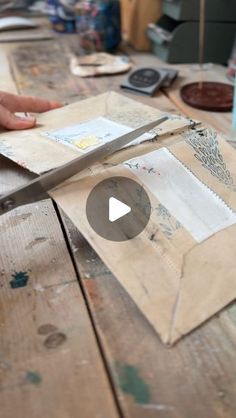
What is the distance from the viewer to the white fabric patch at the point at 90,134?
0.55 meters

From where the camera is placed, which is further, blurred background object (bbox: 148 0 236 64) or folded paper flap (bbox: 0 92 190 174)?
blurred background object (bbox: 148 0 236 64)

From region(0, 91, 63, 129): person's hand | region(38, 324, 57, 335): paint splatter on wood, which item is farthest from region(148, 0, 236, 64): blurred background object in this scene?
region(38, 324, 57, 335): paint splatter on wood

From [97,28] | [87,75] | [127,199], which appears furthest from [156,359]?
[97,28]

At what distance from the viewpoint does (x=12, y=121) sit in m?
0.61

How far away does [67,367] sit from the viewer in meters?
0.34

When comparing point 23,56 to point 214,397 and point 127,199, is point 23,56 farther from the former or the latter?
point 214,397

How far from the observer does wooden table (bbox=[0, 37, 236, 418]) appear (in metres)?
0.31

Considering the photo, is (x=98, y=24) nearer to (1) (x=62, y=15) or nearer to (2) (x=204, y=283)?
(1) (x=62, y=15)

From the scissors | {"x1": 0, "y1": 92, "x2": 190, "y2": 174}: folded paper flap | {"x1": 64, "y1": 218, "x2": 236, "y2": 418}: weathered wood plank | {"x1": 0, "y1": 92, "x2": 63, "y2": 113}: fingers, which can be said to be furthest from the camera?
{"x1": 0, "y1": 92, "x2": 63, "y2": 113}: fingers

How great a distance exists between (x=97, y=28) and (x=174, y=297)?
89 cm
